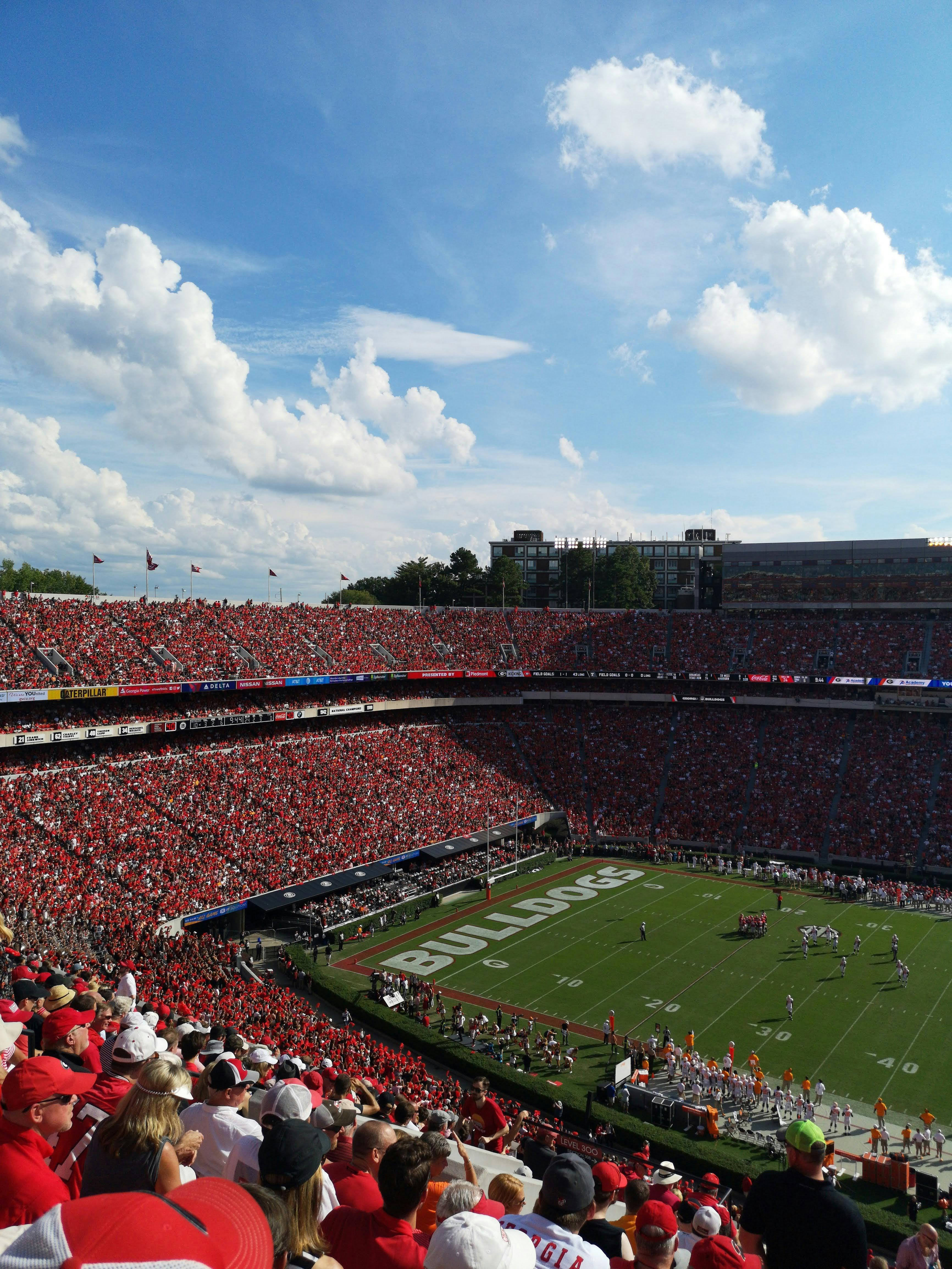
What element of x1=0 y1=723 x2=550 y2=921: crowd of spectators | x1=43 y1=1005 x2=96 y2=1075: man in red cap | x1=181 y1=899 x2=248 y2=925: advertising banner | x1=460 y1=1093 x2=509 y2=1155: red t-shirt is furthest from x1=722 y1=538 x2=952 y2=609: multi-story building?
x1=43 y1=1005 x2=96 y2=1075: man in red cap

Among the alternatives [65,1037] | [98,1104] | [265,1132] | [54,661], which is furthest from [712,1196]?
[54,661]

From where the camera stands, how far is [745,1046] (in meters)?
24.7

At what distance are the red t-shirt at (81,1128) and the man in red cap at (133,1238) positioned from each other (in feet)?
8.74

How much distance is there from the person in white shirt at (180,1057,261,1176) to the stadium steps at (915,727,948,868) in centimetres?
4343

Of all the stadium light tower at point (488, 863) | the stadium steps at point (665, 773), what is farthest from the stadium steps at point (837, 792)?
the stadium light tower at point (488, 863)

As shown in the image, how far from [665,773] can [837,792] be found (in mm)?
9592

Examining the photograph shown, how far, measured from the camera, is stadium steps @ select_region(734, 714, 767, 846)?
150 feet

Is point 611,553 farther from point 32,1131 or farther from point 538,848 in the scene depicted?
point 32,1131

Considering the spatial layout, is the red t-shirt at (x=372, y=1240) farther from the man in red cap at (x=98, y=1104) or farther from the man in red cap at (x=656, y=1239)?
the man in red cap at (x=656, y=1239)

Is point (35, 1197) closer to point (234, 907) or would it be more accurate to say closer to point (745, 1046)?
point (745, 1046)

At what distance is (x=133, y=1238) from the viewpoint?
79.8 inches

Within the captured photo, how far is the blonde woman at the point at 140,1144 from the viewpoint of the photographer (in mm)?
3783

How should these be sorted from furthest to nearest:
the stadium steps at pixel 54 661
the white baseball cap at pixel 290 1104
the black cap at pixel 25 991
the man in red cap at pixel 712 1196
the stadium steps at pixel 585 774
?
the stadium steps at pixel 585 774
the stadium steps at pixel 54 661
the black cap at pixel 25 991
the man in red cap at pixel 712 1196
the white baseball cap at pixel 290 1104

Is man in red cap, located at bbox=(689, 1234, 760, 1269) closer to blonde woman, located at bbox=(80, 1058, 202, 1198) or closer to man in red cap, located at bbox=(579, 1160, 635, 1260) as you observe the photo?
man in red cap, located at bbox=(579, 1160, 635, 1260)
